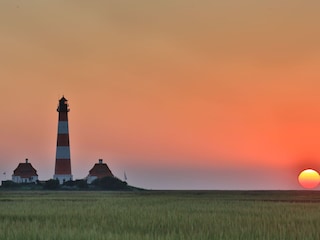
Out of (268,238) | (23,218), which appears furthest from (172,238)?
(23,218)

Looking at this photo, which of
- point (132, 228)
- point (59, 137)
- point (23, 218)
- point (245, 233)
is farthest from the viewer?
point (59, 137)

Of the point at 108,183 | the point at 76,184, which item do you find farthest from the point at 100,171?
the point at 76,184

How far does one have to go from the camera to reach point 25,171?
9225 cm

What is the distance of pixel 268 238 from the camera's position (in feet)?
49.3

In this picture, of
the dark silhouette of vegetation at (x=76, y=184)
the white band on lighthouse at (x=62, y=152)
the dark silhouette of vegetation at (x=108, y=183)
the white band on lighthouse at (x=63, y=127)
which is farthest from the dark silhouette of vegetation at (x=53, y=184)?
the dark silhouette of vegetation at (x=108, y=183)

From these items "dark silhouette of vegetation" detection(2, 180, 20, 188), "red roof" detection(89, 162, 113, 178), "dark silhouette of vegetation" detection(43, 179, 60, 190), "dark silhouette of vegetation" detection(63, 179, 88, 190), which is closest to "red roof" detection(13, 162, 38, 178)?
"dark silhouette of vegetation" detection(2, 180, 20, 188)

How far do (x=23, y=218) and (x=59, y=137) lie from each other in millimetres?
49028

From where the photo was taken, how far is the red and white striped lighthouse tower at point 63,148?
72.7m

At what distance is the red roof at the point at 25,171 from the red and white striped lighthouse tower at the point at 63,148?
18.1 meters

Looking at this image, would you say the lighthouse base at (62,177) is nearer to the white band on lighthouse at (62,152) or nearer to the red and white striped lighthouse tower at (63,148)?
the red and white striped lighthouse tower at (63,148)

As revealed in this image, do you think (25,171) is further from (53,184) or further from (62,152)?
(62,152)

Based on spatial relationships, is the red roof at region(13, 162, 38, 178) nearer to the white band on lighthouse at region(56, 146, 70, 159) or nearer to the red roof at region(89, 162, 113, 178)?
the red roof at region(89, 162, 113, 178)

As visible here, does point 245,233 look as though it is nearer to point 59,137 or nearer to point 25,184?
point 59,137

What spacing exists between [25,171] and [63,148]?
22.0 m
